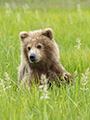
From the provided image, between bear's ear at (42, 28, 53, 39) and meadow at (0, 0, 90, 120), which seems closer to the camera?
meadow at (0, 0, 90, 120)

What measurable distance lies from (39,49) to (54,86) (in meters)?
→ 0.75

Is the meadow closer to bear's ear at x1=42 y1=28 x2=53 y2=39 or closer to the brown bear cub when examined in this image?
the brown bear cub

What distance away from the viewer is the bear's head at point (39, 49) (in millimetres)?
3410

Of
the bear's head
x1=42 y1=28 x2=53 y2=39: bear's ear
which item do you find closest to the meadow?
the bear's head

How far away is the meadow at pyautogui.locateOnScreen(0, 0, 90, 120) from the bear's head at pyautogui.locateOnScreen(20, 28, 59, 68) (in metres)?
0.42

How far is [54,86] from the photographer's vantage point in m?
2.99

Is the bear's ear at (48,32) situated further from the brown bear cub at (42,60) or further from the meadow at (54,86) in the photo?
the meadow at (54,86)

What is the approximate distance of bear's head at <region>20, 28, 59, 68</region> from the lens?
3410mm

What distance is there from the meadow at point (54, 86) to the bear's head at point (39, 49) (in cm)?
42

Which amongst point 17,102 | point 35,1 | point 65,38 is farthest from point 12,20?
point 35,1

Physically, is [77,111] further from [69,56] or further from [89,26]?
[89,26]

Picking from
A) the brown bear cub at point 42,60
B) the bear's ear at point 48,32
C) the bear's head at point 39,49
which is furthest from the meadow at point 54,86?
the bear's ear at point 48,32

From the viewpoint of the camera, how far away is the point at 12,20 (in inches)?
296

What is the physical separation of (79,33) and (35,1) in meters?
9.83
